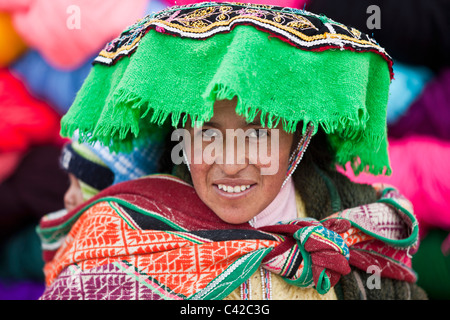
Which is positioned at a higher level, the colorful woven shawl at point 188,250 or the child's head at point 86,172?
the colorful woven shawl at point 188,250

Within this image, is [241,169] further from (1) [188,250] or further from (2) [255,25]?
(2) [255,25]

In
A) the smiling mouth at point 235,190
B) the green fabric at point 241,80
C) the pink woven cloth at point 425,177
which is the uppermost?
the green fabric at point 241,80

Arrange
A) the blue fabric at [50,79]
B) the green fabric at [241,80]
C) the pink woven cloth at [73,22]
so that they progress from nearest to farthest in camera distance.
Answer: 1. the green fabric at [241,80]
2. the pink woven cloth at [73,22]
3. the blue fabric at [50,79]

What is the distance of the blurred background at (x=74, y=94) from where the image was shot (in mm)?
1883

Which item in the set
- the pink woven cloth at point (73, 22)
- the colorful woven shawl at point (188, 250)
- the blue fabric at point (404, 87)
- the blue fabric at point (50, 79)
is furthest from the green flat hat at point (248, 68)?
the blue fabric at point (50, 79)

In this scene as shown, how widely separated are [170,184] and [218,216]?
0.16 m

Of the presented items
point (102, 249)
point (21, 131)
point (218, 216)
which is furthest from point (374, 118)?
point (21, 131)

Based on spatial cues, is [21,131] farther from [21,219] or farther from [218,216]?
[218,216]

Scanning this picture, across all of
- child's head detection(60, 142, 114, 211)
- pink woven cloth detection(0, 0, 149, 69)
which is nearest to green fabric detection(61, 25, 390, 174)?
child's head detection(60, 142, 114, 211)

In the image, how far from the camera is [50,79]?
88.4 inches

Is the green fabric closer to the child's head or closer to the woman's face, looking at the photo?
the woman's face

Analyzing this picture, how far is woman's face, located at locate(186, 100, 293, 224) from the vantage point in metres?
1.30

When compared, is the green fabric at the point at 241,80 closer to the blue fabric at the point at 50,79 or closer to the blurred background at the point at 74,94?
the blurred background at the point at 74,94
